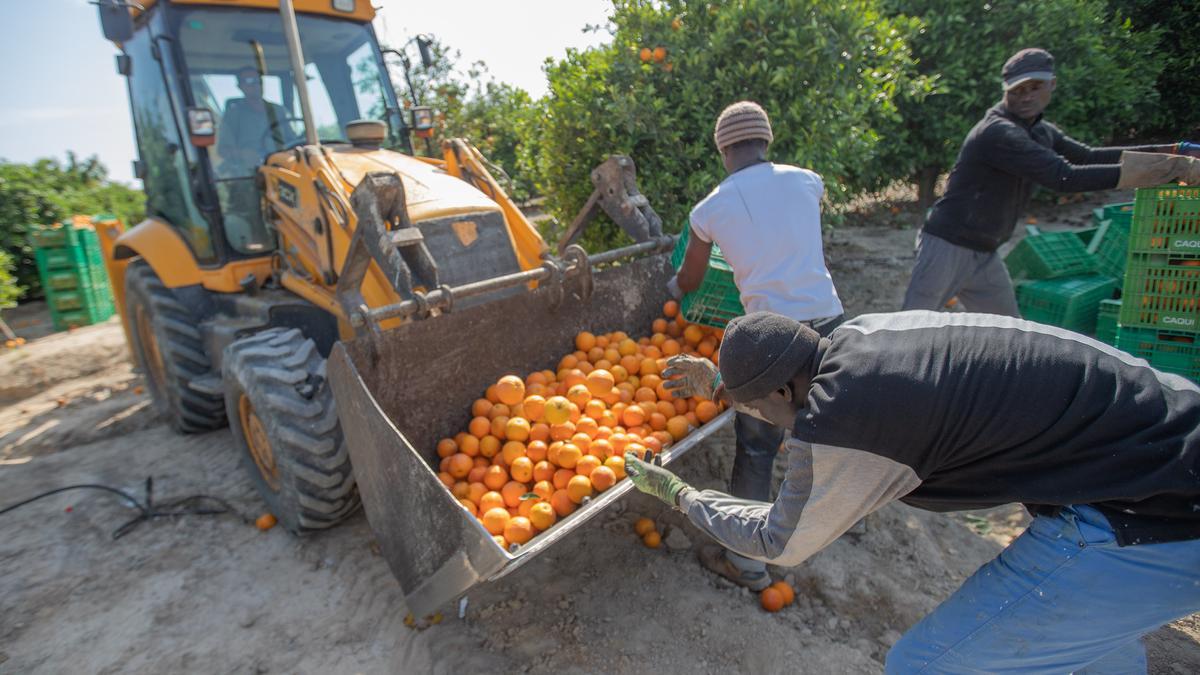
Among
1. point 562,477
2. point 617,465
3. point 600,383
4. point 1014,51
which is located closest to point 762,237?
point 600,383

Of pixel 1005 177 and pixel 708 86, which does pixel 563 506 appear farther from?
pixel 708 86

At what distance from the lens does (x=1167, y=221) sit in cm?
391

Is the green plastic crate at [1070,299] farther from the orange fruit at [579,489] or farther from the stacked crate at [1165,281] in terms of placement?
the orange fruit at [579,489]

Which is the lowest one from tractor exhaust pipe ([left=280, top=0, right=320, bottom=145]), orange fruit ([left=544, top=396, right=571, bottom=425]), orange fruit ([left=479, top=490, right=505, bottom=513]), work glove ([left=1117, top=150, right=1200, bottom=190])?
orange fruit ([left=479, top=490, right=505, bottom=513])

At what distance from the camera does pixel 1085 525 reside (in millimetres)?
1871

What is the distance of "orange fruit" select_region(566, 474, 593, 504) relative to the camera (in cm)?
305

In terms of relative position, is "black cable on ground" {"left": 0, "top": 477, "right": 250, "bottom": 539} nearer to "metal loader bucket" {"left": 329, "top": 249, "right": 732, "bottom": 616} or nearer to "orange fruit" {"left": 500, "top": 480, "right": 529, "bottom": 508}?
"metal loader bucket" {"left": 329, "top": 249, "right": 732, "bottom": 616}

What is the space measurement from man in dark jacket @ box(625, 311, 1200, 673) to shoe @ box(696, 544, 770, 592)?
4.48 ft

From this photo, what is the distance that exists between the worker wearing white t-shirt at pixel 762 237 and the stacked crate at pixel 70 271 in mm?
12084

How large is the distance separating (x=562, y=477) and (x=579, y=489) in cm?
20

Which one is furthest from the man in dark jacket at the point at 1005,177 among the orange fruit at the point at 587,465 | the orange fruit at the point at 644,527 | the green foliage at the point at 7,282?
the green foliage at the point at 7,282

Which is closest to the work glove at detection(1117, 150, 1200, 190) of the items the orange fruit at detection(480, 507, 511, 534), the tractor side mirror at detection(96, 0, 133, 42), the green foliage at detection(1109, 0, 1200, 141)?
the orange fruit at detection(480, 507, 511, 534)

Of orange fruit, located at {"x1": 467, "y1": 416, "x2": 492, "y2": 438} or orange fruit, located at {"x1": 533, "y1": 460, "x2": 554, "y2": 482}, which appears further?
orange fruit, located at {"x1": 467, "y1": 416, "x2": 492, "y2": 438}

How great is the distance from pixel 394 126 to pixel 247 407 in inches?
110
